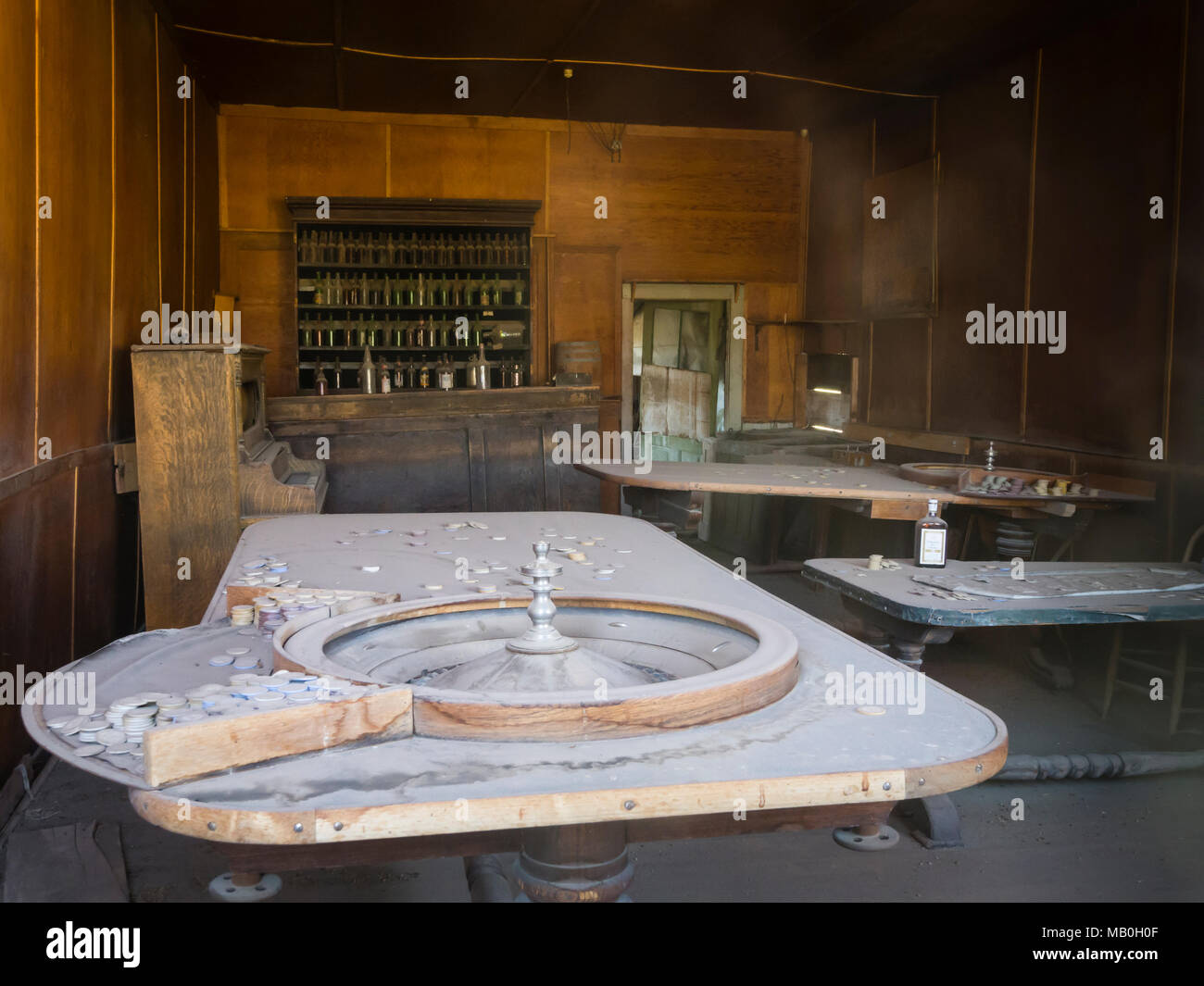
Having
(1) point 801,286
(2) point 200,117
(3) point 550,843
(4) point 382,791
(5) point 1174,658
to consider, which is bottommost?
(5) point 1174,658

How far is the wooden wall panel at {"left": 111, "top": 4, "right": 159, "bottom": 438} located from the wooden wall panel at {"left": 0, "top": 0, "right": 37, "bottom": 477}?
127 cm

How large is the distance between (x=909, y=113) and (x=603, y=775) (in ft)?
25.4

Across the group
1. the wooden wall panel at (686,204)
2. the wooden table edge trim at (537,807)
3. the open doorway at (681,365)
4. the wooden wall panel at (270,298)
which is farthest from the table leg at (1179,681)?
the wooden wall panel at (270,298)

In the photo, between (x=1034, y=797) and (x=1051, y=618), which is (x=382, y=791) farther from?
(x=1034, y=797)

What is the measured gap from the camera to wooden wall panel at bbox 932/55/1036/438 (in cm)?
682

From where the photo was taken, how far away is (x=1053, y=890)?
2951mm

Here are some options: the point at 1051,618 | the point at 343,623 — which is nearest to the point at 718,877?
the point at 1051,618

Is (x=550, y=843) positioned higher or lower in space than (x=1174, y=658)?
higher

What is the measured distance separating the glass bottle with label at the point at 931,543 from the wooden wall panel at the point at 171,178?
4.42 m

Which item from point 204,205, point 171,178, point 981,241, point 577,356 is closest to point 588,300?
point 577,356

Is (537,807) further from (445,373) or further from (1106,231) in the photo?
(445,373)

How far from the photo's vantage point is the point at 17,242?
3514 millimetres

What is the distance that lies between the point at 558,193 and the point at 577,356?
148 centimetres

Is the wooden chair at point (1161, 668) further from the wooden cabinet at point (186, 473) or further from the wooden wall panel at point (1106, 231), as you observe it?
the wooden cabinet at point (186, 473)
